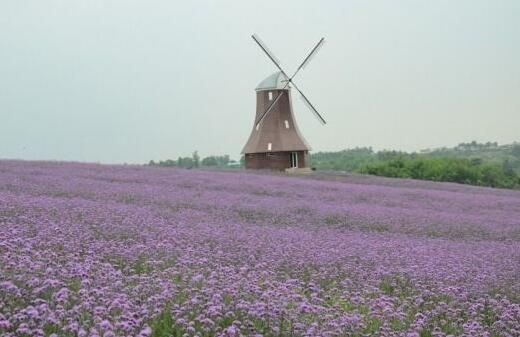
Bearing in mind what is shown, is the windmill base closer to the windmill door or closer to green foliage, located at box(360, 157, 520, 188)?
the windmill door

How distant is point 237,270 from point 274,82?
123 feet

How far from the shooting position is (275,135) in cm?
4353

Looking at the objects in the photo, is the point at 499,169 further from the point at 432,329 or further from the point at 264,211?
the point at 432,329

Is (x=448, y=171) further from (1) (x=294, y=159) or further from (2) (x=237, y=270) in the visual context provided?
(2) (x=237, y=270)

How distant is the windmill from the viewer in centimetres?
4347

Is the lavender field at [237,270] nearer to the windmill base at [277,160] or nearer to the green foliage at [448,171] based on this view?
the windmill base at [277,160]

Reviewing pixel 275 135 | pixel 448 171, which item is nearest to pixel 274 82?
pixel 275 135

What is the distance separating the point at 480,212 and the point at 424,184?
48.2 ft

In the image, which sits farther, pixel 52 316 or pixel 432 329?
pixel 432 329

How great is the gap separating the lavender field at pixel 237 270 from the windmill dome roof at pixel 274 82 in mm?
27602

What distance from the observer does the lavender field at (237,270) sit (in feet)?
18.4

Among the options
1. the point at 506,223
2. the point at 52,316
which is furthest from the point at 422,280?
the point at 506,223

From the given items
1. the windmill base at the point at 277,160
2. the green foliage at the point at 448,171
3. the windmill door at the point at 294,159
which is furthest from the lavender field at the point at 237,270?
the green foliage at the point at 448,171

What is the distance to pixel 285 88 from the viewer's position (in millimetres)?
45000
